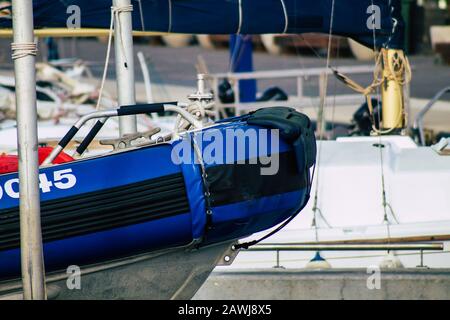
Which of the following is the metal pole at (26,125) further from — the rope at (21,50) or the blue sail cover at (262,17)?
the blue sail cover at (262,17)

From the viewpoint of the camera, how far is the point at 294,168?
5168mm

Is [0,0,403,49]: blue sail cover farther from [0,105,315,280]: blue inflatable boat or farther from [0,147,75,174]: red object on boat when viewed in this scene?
[0,105,315,280]: blue inflatable boat

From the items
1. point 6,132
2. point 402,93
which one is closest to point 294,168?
point 402,93

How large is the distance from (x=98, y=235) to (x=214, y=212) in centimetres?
59

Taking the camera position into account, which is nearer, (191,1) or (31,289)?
(31,289)

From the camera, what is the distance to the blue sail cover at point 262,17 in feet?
25.3

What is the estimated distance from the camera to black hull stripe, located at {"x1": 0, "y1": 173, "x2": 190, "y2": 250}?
16.1 ft

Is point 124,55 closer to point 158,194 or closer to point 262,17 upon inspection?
point 158,194

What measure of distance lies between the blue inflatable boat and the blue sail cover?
8.64 ft

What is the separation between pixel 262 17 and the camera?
805 cm

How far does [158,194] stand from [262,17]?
3.43m

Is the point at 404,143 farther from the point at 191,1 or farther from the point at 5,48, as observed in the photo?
the point at 5,48

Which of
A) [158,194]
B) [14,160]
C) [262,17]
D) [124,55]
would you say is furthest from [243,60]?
[158,194]

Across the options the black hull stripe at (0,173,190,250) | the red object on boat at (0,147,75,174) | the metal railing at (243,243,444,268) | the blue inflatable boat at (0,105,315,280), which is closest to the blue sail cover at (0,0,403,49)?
the red object on boat at (0,147,75,174)
